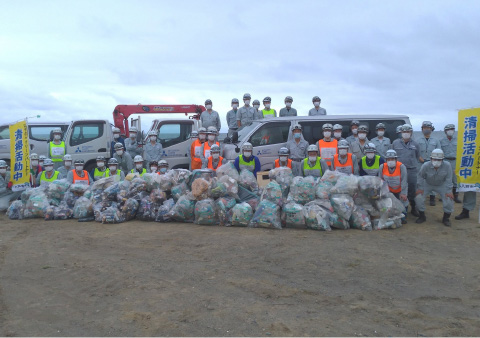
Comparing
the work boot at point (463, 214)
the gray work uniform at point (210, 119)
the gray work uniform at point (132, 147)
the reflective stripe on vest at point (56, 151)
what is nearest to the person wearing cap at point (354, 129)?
the work boot at point (463, 214)

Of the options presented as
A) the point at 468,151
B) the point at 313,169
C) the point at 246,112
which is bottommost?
the point at 313,169

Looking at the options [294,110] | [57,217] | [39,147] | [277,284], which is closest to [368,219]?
[277,284]

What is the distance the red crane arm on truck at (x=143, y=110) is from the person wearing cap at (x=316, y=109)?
4.55m

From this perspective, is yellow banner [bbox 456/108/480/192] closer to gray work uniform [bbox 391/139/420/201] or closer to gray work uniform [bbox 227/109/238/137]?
gray work uniform [bbox 391/139/420/201]

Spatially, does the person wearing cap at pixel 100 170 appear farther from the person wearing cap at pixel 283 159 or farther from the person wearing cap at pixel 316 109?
the person wearing cap at pixel 316 109

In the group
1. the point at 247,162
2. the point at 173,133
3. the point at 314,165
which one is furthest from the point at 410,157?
the point at 173,133

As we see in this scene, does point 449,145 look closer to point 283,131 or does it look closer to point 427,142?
point 427,142

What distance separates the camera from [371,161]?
9.10 metres

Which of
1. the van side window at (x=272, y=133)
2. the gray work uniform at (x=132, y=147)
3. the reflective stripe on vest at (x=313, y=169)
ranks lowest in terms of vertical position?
the reflective stripe on vest at (x=313, y=169)

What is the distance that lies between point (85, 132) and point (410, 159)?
8833 millimetres

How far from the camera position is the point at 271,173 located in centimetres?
869

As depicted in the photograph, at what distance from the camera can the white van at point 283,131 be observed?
34.1 feet

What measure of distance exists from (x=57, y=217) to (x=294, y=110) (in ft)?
22.2

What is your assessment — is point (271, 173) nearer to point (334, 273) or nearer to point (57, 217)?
point (334, 273)
